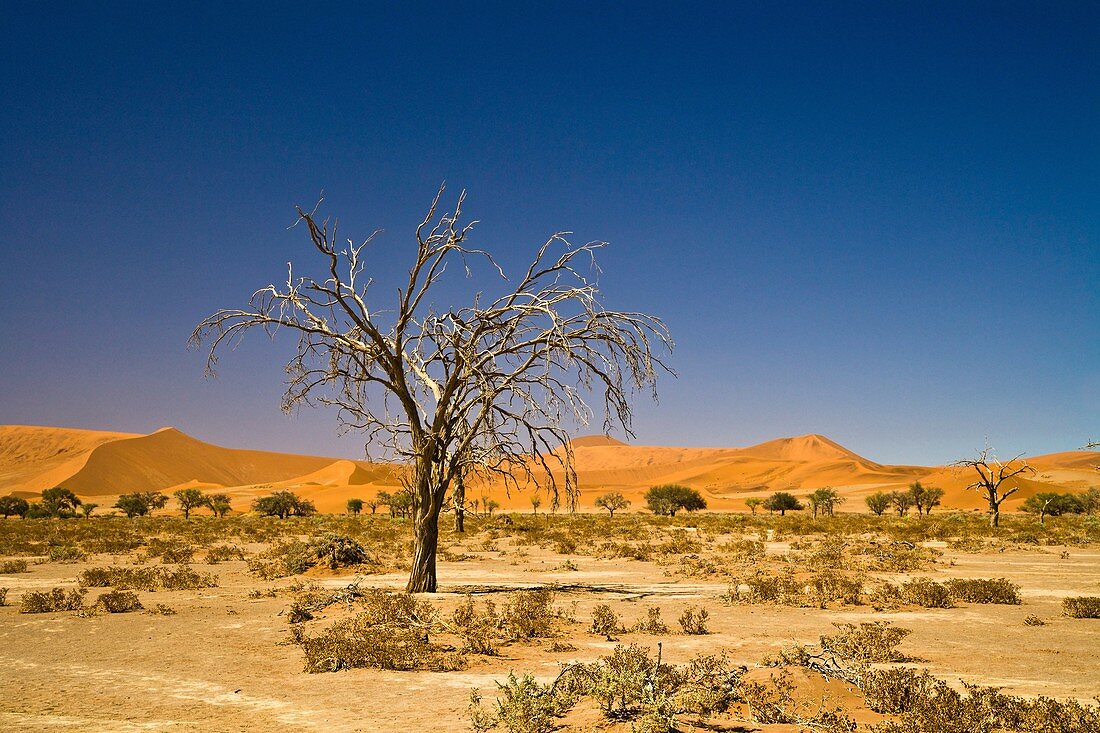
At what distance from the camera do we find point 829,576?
51.2 feet

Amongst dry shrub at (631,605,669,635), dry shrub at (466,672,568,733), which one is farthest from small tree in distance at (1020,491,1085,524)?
dry shrub at (466,672,568,733)

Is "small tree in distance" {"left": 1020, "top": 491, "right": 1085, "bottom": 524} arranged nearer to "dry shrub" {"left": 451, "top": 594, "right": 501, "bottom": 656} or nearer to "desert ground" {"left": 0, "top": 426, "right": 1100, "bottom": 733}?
"desert ground" {"left": 0, "top": 426, "right": 1100, "bottom": 733}

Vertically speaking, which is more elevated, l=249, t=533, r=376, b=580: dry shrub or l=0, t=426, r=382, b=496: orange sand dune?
l=0, t=426, r=382, b=496: orange sand dune

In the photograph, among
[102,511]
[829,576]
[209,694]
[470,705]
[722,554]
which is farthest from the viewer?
[102,511]

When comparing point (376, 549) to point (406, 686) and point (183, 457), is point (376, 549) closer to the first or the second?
point (406, 686)

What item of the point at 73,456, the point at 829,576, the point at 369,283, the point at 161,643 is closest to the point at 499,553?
the point at 829,576

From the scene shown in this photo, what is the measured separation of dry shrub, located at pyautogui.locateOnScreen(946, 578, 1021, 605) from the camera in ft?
42.9

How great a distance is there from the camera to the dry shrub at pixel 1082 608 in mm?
11453

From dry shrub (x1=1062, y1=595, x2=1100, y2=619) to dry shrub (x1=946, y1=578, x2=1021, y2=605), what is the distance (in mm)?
1273

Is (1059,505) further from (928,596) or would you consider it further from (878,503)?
(928,596)

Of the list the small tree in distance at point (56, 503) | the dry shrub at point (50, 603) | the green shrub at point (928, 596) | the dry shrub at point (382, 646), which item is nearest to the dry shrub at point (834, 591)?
the green shrub at point (928, 596)

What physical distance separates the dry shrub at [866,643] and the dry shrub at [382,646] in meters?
4.38

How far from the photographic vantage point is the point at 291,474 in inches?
5866

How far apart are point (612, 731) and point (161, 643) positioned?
703 cm
